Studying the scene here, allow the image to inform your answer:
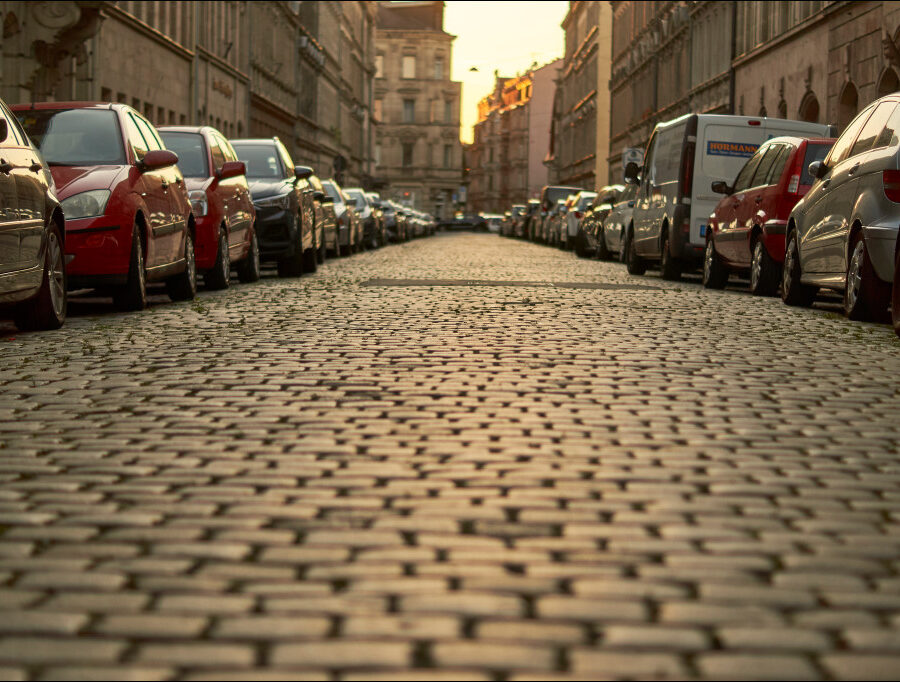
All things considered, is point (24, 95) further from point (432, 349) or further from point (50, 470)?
point (50, 470)

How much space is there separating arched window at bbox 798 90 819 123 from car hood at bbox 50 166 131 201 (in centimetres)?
2604

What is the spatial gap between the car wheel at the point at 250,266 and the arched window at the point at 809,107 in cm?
2054

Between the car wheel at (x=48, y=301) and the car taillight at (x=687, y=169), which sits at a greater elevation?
the car taillight at (x=687, y=169)

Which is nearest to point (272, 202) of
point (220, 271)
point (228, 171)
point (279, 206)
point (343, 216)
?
point (279, 206)

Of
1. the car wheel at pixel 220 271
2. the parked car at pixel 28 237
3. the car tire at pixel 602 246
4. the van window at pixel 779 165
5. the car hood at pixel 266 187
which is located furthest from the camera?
the car tire at pixel 602 246

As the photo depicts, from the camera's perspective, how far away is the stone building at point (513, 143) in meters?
164

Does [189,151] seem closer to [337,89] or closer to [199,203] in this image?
[199,203]

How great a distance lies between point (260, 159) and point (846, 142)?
10.5 metres

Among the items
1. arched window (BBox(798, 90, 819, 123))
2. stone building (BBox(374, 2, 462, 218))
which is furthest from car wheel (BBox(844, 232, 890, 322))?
stone building (BBox(374, 2, 462, 218))

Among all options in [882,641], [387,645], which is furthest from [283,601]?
[882,641]

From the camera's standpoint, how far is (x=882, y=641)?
3.45 meters

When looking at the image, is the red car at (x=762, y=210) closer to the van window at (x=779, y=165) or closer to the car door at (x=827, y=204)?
the van window at (x=779, y=165)

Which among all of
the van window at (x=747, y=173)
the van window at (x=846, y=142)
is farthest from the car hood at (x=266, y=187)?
the van window at (x=846, y=142)

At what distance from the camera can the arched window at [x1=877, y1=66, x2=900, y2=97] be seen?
95.8 ft
